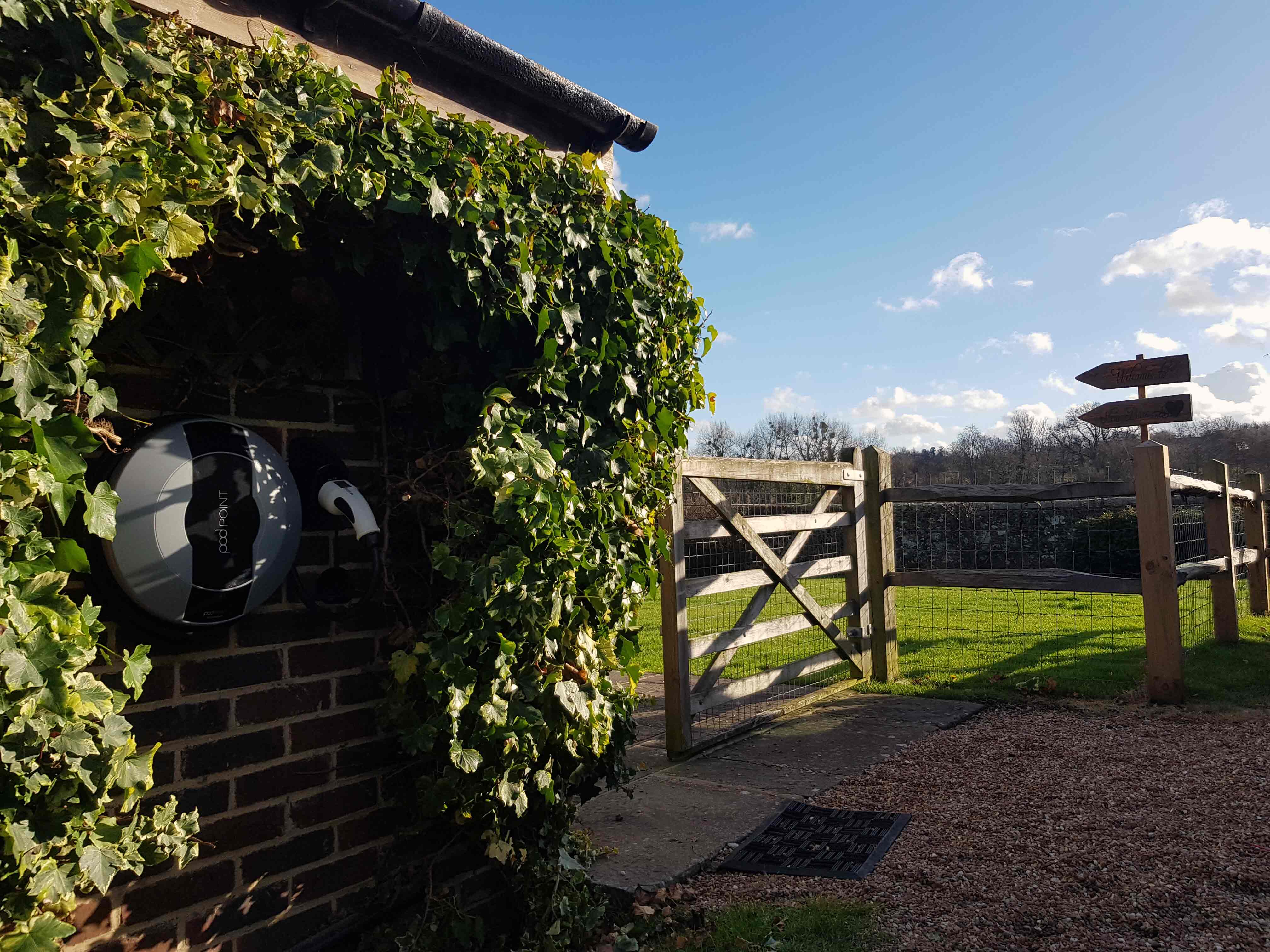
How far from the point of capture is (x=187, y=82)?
185 cm

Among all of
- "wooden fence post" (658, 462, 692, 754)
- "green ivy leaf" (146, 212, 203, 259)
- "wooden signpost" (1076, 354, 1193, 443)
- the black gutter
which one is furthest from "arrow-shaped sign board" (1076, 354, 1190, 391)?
"green ivy leaf" (146, 212, 203, 259)

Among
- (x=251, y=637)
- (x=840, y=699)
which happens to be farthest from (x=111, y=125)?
(x=840, y=699)

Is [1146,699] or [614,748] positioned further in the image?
[1146,699]

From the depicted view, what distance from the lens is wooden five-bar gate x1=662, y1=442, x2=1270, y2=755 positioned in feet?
16.5

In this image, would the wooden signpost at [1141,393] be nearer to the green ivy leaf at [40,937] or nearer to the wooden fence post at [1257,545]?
the wooden fence post at [1257,545]

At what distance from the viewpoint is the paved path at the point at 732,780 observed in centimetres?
355

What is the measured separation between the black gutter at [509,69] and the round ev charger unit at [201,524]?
1.49 meters

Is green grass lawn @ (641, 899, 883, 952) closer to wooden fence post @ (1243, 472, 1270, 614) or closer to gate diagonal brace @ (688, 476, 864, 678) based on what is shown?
gate diagonal brace @ (688, 476, 864, 678)

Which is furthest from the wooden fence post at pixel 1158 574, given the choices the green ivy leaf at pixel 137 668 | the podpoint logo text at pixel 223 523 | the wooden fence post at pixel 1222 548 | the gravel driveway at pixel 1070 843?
the green ivy leaf at pixel 137 668

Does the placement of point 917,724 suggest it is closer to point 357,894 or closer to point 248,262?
point 357,894

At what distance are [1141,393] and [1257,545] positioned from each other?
395cm

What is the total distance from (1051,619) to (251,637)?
32.7ft

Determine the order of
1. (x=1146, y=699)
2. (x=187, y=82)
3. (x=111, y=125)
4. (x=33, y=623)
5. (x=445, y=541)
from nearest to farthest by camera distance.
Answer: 1. (x=33, y=623)
2. (x=111, y=125)
3. (x=187, y=82)
4. (x=445, y=541)
5. (x=1146, y=699)

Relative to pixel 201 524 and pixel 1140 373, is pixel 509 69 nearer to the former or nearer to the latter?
pixel 201 524
